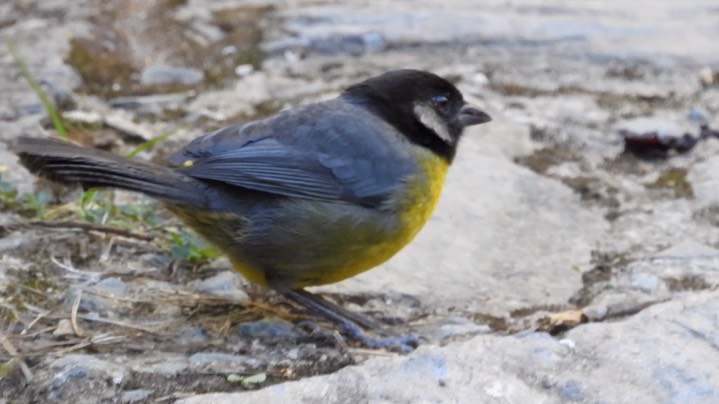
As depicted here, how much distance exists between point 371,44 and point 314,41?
0.95 feet

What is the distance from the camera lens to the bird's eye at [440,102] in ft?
12.6

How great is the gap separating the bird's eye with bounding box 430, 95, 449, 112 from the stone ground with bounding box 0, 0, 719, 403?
1.33 ft

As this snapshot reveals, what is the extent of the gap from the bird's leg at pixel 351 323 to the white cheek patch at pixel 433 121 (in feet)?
2.46

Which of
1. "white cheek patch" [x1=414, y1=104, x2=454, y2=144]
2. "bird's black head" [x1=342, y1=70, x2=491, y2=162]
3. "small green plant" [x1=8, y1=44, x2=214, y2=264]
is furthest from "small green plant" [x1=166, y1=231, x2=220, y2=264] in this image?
"white cheek patch" [x1=414, y1=104, x2=454, y2=144]

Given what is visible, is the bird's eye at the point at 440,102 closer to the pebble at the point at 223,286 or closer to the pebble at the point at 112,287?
the pebble at the point at 223,286

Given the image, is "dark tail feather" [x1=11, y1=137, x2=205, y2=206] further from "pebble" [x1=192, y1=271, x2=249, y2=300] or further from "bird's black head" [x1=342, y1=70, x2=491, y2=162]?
"bird's black head" [x1=342, y1=70, x2=491, y2=162]

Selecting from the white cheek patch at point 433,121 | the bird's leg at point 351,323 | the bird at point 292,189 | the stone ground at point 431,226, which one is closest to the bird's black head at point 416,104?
the white cheek patch at point 433,121

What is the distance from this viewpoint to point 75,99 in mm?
4676

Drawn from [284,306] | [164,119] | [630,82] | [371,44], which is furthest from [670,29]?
[284,306]

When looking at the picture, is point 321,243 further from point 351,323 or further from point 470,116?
point 470,116

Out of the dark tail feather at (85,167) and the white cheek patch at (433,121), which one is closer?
the dark tail feather at (85,167)

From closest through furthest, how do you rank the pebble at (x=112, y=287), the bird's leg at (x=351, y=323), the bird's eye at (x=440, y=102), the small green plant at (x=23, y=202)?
the bird's leg at (x=351, y=323), the pebble at (x=112, y=287), the small green plant at (x=23, y=202), the bird's eye at (x=440, y=102)

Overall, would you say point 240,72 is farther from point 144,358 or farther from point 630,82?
point 144,358

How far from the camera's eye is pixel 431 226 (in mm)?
3963
